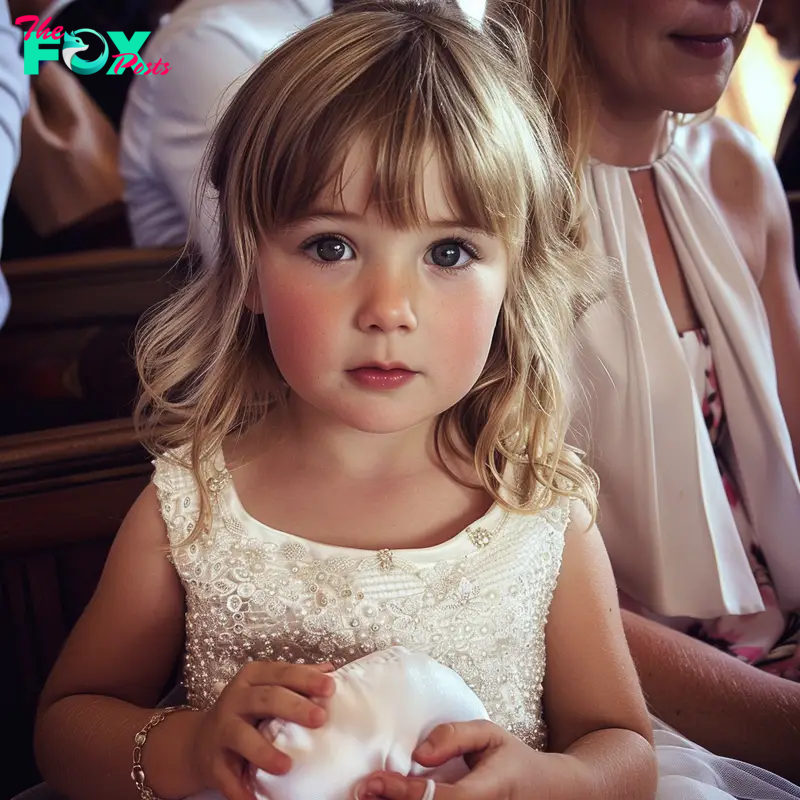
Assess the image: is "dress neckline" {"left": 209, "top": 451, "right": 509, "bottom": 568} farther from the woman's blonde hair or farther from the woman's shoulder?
the woman's shoulder

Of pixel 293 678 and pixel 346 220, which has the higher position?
pixel 346 220

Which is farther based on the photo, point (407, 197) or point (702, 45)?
point (702, 45)

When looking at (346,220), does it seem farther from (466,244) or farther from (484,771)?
(484,771)

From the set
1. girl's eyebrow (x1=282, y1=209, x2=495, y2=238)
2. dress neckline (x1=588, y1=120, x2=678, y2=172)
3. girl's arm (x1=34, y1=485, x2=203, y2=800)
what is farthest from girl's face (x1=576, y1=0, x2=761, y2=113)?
girl's arm (x1=34, y1=485, x2=203, y2=800)

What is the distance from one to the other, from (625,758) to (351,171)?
0.64 meters

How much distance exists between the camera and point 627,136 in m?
1.41

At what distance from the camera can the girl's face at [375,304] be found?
92 centimetres

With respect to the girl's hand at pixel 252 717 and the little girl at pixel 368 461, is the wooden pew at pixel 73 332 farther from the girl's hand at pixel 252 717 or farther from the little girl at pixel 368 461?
the girl's hand at pixel 252 717

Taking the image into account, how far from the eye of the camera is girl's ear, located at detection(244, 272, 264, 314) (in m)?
1.05

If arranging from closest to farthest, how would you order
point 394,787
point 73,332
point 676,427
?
point 394,787 → point 676,427 → point 73,332

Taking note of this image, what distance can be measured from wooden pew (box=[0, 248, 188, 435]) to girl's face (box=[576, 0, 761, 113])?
2.67 ft

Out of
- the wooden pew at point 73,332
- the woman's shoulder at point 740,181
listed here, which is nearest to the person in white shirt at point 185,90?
the wooden pew at point 73,332

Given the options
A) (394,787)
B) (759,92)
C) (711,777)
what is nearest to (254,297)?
(394,787)

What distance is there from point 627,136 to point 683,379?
0.36 m
